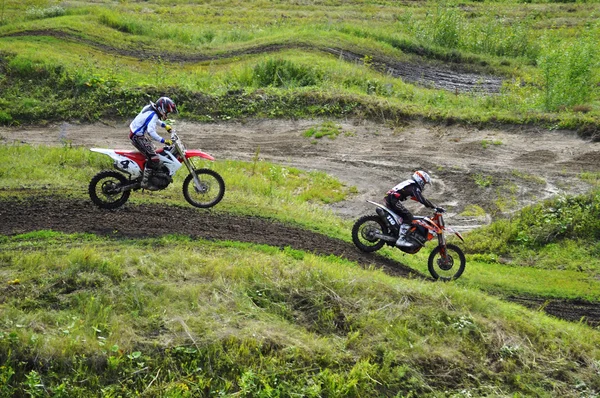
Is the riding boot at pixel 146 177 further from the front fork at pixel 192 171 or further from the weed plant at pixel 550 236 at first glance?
the weed plant at pixel 550 236

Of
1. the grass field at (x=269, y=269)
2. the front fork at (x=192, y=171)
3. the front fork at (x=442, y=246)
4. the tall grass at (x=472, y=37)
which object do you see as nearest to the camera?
the grass field at (x=269, y=269)

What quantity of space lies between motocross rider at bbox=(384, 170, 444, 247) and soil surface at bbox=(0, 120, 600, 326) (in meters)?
0.90

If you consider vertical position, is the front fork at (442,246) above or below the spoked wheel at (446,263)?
above

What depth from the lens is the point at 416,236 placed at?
16.5 metres

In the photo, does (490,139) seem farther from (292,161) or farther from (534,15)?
(534,15)

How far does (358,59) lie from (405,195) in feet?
68.2

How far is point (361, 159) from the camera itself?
25.6 meters

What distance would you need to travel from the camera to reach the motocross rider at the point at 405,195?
16.1 metres

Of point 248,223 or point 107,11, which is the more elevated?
point 107,11

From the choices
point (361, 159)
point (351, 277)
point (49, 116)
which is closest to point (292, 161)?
point (361, 159)

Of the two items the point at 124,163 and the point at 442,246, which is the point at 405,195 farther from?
the point at 124,163

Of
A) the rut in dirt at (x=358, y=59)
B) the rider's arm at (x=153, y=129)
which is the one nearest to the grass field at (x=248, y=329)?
the rider's arm at (x=153, y=129)

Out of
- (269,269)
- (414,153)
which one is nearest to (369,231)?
(269,269)

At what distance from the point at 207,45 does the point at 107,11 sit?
695 centimetres
